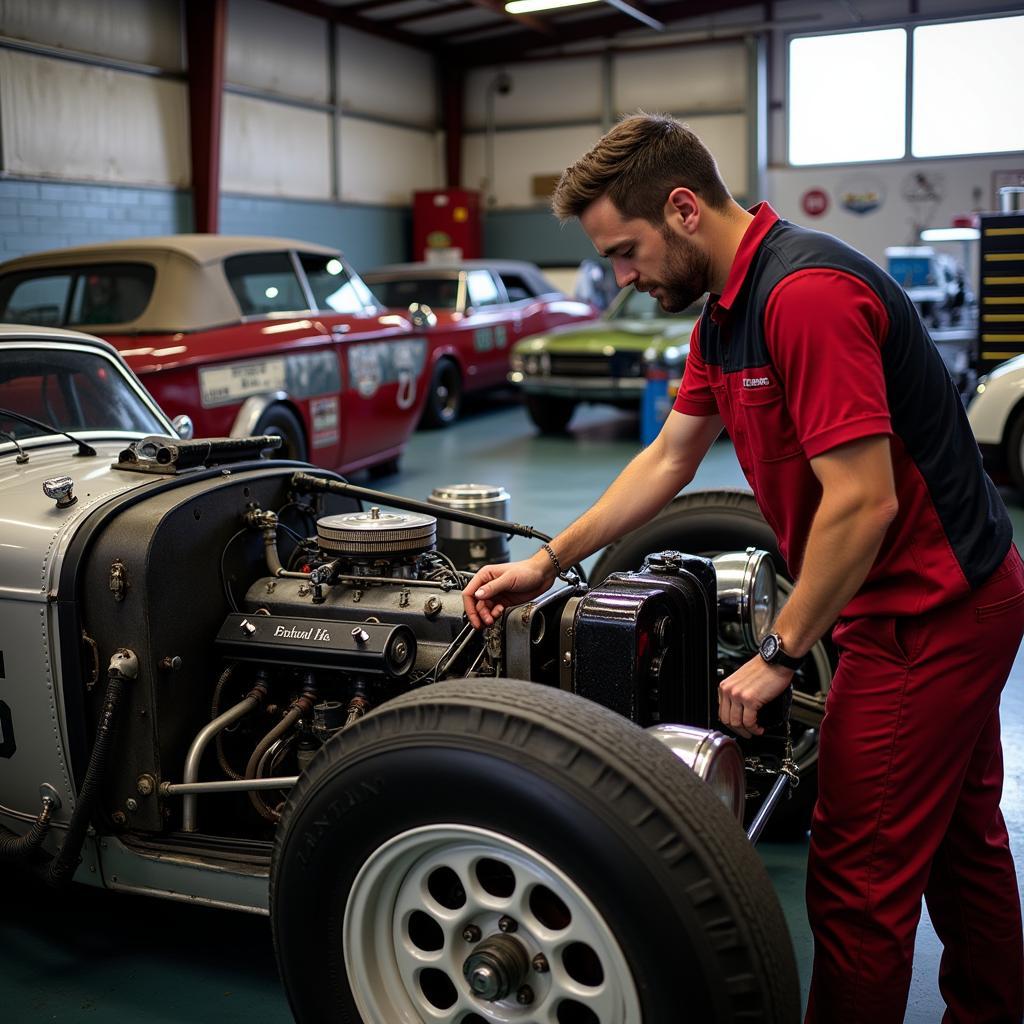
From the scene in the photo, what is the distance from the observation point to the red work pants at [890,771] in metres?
2.04

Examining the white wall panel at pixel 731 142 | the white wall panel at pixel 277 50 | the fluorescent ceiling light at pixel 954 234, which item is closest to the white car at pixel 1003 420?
the fluorescent ceiling light at pixel 954 234

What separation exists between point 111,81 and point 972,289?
11554 mm

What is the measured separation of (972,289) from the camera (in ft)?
54.6

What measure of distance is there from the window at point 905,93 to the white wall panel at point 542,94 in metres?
3.14

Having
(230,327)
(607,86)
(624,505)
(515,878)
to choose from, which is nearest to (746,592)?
(624,505)

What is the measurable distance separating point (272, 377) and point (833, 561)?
223 inches

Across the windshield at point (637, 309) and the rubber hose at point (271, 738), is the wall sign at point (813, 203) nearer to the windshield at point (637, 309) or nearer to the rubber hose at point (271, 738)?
the windshield at point (637, 309)

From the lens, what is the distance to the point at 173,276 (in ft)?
22.9

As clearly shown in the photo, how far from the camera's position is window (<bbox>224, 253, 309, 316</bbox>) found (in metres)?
7.35

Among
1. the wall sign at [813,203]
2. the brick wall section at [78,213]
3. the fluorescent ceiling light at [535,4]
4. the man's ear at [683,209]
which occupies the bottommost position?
the man's ear at [683,209]

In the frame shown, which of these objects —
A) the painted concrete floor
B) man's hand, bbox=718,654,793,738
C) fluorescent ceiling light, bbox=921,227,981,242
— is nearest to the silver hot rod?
man's hand, bbox=718,654,793,738

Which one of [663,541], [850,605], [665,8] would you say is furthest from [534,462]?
[665,8]

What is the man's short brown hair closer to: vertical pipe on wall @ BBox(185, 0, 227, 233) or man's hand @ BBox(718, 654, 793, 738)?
man's hand @ BBox(718, 654, 793, 738)

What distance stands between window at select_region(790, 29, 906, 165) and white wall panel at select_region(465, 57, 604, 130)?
3146 mm
